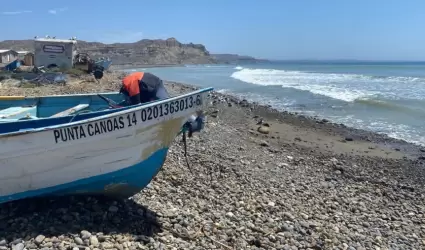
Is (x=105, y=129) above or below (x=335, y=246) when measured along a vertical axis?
above

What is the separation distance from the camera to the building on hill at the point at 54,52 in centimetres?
2756

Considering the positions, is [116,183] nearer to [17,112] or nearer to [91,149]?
[91,149]

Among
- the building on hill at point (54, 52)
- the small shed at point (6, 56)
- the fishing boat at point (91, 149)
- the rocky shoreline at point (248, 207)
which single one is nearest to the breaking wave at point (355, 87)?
the rocky shoreline at point (248, 207)

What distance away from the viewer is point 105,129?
5.88 m

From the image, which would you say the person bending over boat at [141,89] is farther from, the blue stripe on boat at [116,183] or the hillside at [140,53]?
the hillside at [140,53]

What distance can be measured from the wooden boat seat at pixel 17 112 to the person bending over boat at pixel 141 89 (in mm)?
2083

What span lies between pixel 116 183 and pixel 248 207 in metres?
2.38

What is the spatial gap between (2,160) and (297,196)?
17.9 feet

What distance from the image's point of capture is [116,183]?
248 inches

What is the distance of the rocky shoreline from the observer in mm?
5507

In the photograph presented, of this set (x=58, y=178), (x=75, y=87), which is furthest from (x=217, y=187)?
(x=75, y=87)

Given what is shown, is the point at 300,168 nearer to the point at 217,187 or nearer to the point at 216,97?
the point at 217,187

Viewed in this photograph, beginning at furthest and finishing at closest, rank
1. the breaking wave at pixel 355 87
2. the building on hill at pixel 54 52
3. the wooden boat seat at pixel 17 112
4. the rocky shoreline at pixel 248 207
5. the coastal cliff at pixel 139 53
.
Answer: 1. the coastal cliff at pixel 139 53
2. the breaking wave at pixel 355 87
3. the building on hill at pixel 54 52
4. the wooden boat seat at pixel 17 112
5. the rocky shoreline at pixel 248 207

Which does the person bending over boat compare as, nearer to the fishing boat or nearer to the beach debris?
the fishing boat
